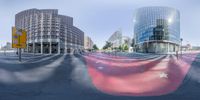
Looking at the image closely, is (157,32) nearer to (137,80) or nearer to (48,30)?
(48,30)

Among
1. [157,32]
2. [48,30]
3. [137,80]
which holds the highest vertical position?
[157,32]

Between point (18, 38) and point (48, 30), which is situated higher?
point (48, 30)

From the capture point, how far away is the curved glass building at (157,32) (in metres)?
15.6

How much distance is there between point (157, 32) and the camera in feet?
164

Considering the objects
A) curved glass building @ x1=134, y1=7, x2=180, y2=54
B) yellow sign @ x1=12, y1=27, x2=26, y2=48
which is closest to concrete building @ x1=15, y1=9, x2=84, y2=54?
yellow sign @ x1=12, y1=27, x2=26, y2=48

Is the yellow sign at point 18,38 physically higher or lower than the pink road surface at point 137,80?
higher

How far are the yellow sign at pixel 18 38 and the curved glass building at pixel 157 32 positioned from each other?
39.3ft

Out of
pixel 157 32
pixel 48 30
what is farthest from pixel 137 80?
pixel 157 32

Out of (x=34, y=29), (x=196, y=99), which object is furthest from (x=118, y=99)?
(x=34, y=29)

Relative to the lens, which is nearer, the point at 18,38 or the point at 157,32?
the point at 18,38

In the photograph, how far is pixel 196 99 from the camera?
5.14m

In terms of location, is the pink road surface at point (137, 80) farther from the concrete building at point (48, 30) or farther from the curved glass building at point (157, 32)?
the curved glass building at point (157, 32)

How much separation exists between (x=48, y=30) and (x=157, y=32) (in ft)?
139

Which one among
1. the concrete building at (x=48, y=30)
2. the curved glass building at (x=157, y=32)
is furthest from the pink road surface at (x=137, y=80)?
the curved glass building at (x=157, y=32)
